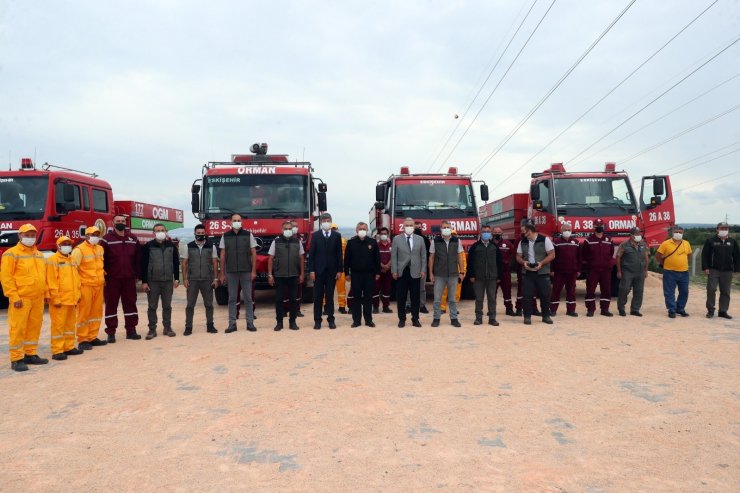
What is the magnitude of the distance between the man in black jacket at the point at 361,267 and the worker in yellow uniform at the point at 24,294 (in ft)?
14.3

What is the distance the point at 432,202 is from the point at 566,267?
10.9ft

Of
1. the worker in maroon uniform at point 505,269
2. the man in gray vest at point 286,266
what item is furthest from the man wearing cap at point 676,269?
the man in gray vest at point 286,266

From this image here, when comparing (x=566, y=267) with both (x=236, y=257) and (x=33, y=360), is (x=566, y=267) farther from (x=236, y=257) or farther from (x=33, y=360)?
(x=33, y=360)

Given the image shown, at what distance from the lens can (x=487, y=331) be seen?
8.31 metres

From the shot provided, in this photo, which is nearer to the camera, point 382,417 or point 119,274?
point 382,417

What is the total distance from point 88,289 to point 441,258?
528 cm

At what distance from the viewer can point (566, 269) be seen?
380 inches

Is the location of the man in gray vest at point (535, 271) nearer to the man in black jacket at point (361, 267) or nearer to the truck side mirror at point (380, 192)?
the man in black jacket at point (361, 267)

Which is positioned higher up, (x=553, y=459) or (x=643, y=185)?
(x=643, y=185)

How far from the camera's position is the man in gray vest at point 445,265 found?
893 centimetres

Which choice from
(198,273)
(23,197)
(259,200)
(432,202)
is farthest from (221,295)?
(432,202)

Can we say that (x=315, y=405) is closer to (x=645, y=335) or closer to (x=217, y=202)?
(x=645, y=335)

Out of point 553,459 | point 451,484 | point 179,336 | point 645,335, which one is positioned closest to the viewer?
point 451,484

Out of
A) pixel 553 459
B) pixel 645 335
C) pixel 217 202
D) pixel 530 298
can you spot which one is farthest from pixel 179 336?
pixel 645 335
